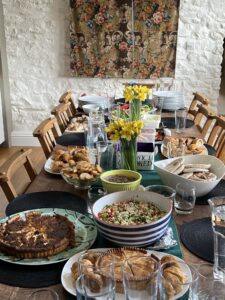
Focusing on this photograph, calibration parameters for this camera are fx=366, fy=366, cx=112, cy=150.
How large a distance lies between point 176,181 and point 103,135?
0.68 metres

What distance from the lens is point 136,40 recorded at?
13.8 feet

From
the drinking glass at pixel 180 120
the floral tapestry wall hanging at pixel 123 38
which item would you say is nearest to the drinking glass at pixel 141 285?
the drinking glass at pixel 180 120

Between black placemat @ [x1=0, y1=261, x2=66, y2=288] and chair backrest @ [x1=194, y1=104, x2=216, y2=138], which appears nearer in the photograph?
black placemat @ [x1=0, y1=261, x2=66, y2=288]

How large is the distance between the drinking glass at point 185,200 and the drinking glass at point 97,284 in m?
0.56

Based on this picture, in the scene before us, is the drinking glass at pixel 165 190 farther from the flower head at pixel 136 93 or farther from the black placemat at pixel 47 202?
the flower head at pixel 136 93

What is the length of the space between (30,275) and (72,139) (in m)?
1.37

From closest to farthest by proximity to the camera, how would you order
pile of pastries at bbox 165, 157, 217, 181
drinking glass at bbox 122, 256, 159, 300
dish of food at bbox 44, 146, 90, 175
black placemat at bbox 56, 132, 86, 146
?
drinking glass at bbox 122, 256, 159, 300
pile of pastries at bbox 165, 157, 217, 181
dish of food at bbox 44, 146, 90, 175
black placemat at bbox 56, 132, 86, 146

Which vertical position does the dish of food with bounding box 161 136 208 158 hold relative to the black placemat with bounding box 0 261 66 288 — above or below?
above

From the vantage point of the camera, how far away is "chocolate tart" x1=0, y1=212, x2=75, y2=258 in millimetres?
1044

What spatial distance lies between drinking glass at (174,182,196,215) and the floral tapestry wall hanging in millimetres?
3126

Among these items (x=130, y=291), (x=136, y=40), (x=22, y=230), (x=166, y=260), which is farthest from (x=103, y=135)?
Answer: (x=136, y=40)

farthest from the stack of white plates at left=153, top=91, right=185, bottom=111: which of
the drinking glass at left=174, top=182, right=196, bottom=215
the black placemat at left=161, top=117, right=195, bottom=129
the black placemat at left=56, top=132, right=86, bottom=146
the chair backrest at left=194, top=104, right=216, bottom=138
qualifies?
the drinking glass at left=174, top=182, right=196, bottom=215

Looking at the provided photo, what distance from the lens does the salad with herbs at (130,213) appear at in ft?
3.70

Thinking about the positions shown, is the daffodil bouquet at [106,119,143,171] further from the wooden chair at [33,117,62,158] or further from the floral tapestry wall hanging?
the floral tapestry wall hanging
